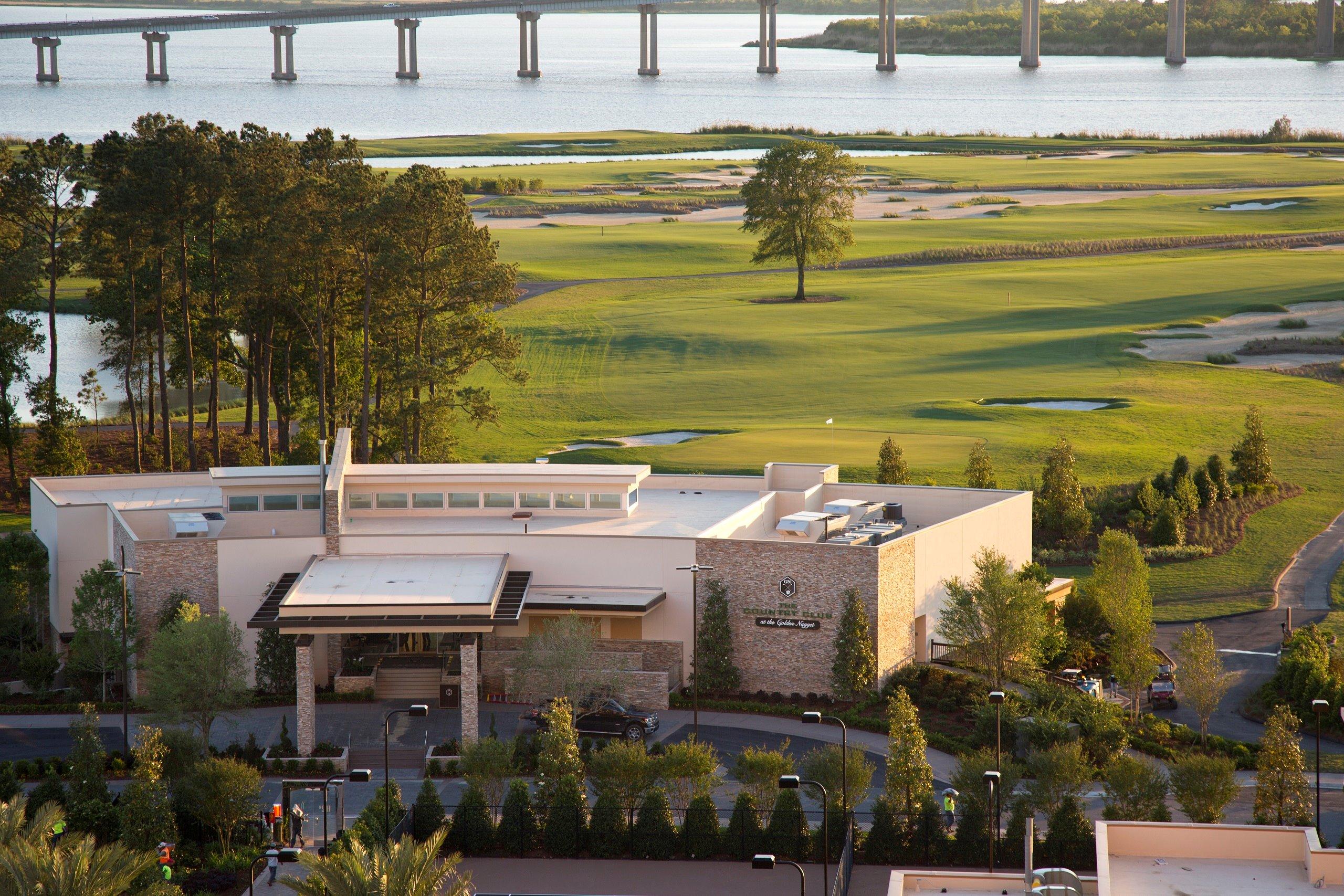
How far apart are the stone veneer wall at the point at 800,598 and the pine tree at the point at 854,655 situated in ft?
1.64

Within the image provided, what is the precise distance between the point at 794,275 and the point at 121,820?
108 metres

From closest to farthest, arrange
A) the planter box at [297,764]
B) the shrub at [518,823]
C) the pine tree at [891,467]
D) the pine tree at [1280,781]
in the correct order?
the pine tree at [1280,781]
the shrub at [518,823]
the planter box at [297,764]
the pine tree at [891,467]

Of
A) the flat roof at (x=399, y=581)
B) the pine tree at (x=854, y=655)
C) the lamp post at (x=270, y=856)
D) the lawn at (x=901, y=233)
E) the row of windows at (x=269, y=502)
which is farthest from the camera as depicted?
the lawn at (x=901, y=233)

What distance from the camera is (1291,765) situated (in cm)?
3988

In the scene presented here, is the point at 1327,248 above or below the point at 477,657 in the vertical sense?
above

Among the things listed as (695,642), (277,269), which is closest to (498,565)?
(695,642)

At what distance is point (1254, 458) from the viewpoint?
252 feet

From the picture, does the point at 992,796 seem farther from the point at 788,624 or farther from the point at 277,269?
the point at 277,269

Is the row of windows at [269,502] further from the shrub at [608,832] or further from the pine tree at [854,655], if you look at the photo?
the shrub at [608,832]

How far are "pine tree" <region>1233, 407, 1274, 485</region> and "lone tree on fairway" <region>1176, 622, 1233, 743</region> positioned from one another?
30778mm

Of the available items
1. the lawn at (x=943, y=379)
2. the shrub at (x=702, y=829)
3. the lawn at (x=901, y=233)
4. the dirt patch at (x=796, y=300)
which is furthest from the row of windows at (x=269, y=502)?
the lawn at (x=901, y=233)

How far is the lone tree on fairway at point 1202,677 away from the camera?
4734cm

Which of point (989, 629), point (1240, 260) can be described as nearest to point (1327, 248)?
point (1240, 260)

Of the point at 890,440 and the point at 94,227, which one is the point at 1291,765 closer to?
the point at 890,440
